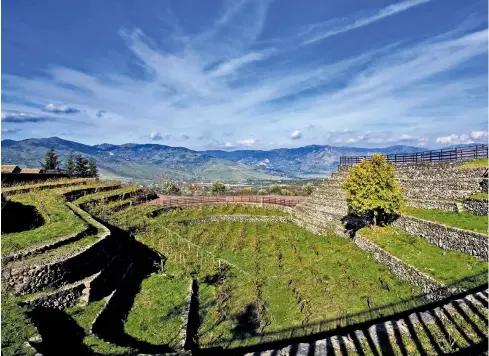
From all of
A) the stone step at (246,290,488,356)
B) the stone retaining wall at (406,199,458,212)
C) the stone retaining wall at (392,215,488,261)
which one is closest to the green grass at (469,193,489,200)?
the stone retaining wall at (406,199,458,212)

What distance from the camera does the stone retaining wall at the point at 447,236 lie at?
21.0 m

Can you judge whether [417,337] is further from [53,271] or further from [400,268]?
[53,271]

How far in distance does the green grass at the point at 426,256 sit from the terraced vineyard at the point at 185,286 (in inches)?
2.7

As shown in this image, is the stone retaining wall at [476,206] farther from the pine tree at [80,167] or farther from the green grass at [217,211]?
the pine tree at [80,167]

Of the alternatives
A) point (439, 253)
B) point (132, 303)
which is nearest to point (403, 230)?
point (439, 253)

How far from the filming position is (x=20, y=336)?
14.0m

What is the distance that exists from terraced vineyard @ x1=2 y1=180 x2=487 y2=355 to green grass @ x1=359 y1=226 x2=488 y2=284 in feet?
0.23

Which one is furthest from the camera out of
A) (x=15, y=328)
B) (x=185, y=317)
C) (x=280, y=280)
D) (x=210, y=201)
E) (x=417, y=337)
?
(x=210, y=201)

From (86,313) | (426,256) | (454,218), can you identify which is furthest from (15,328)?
(454,218)

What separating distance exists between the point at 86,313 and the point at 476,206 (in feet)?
89.4

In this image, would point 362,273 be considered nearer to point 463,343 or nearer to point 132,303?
point 463,343

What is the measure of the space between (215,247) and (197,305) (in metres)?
12.3

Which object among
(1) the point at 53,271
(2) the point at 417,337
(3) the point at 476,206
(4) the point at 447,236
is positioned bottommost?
(2) the point at 417,337

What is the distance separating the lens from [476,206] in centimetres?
2673
